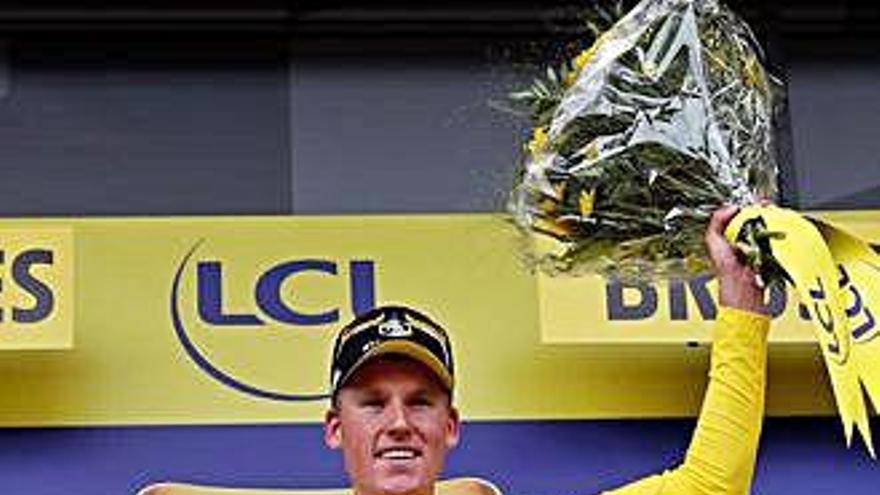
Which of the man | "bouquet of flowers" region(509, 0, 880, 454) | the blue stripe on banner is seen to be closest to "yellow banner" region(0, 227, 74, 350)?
the blue stripe on banner

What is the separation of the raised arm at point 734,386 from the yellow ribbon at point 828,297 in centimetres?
5

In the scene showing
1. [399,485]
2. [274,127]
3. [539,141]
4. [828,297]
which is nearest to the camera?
[828,297]

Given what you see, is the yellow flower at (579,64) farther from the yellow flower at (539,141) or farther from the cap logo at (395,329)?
the cap logo at (395,329)

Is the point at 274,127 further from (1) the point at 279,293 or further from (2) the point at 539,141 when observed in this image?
(2) the point at 539,141

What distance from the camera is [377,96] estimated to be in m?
4.22

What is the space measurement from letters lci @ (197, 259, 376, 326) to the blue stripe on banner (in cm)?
22

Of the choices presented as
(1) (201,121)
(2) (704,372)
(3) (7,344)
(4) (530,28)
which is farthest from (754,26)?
(3) (7,344)

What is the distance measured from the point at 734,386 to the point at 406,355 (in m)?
0.45

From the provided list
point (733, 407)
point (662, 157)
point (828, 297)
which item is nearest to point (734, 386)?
point (733, 407)

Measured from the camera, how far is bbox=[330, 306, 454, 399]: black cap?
2.42 m

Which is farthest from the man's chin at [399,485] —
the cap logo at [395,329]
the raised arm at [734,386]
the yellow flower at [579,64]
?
the yellow flower at [579,64]

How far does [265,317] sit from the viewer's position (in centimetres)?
384

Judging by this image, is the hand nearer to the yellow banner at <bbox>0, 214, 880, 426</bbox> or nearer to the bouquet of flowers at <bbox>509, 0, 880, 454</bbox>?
the bouquet of flowers at <bbox>509, 0, 880, 454</bbox>

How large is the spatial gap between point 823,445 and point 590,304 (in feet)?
1.98
